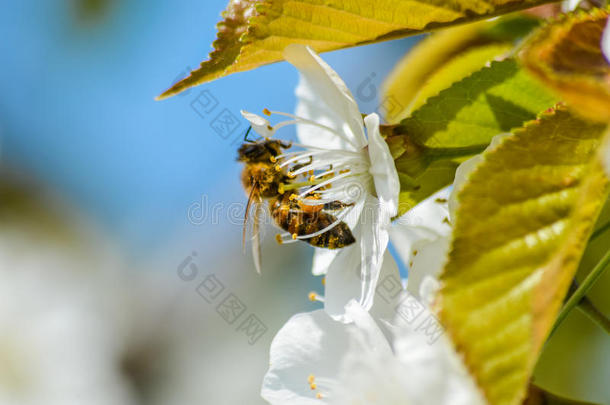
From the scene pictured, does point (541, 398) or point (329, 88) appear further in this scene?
point (329, 88)

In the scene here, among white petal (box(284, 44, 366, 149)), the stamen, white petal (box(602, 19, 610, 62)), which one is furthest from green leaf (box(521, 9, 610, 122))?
the stamen

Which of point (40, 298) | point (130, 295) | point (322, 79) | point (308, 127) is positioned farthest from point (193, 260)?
point (322, 79)

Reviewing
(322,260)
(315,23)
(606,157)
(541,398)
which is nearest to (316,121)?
(322,260)

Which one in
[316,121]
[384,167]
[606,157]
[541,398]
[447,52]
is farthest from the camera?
[447,52]

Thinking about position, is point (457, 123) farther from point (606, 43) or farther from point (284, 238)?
point (284, 238)

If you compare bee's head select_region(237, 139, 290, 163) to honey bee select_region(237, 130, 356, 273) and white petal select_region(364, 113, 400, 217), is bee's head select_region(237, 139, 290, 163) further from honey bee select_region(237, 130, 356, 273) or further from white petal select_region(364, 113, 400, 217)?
white petal select_region(364, 113, 400, 217)

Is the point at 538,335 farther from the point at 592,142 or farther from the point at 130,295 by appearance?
the point at 130,295
